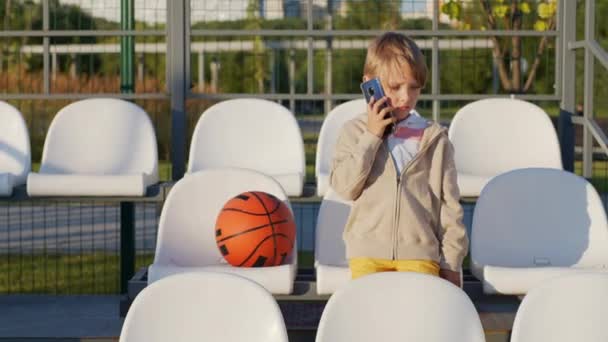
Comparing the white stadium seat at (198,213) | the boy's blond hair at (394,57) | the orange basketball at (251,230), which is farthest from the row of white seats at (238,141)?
the boy's blond hair at (394,57)

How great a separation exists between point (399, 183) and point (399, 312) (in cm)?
76

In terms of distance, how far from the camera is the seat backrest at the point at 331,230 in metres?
4.91

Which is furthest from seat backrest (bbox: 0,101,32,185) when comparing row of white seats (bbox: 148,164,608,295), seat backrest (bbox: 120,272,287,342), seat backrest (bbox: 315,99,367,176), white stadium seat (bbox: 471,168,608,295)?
seat backrest (bbox: 120,272,287,342)

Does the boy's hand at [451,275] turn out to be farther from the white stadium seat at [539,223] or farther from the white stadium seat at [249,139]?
the white stadium seat at [249,139]

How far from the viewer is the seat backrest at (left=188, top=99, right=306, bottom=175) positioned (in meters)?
6.07

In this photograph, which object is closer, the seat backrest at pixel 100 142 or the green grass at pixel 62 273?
the seat backrest at pixel 100 142

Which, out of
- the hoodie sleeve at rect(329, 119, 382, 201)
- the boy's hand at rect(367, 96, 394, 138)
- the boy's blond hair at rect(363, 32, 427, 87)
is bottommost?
the hoodie sleeve at rect(329, 119, 382, 201)

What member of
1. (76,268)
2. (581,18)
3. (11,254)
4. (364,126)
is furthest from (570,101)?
(581,18)

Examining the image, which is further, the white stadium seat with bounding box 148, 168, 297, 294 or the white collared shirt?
the white stadium seat with bounding box 148, 168, 297, 294

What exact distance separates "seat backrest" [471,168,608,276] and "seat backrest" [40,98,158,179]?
1.97 m

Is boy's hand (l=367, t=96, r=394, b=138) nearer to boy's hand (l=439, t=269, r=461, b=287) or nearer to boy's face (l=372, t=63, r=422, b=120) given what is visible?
boy's face (l=372, t=63, r=422, b=120)

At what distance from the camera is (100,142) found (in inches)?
249

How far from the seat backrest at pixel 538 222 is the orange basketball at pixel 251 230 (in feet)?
2.80

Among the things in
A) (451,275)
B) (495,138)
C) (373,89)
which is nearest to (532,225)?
(495,138)
